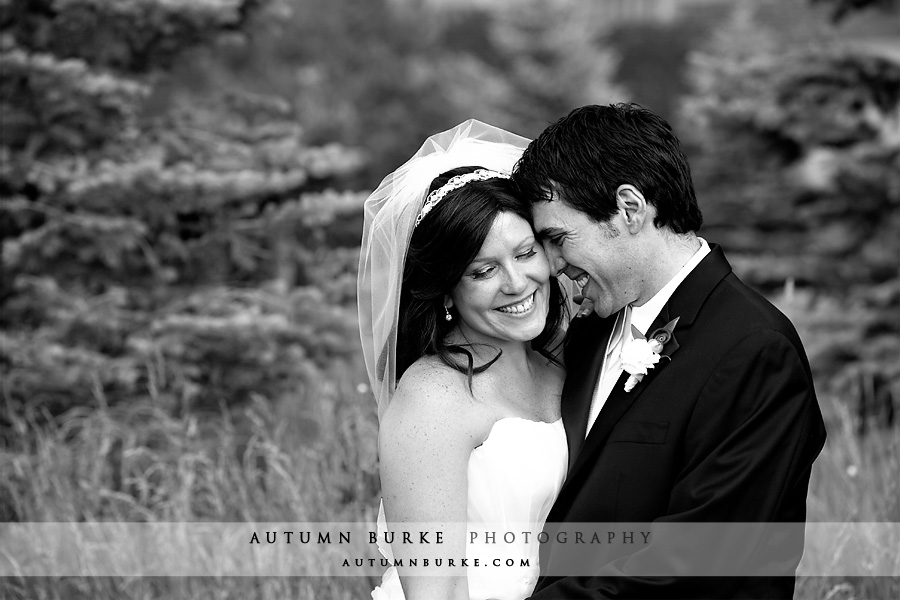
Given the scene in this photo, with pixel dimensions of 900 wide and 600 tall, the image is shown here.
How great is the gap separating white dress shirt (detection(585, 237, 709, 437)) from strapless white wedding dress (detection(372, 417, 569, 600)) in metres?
0.19

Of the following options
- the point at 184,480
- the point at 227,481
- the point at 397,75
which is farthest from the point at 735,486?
the point at 397,75

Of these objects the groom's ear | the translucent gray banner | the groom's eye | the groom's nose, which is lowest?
the translucent gray banner

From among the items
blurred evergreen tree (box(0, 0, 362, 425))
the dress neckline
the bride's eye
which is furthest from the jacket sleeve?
blurred evergreen tree (box(0, 0, 362, 425))

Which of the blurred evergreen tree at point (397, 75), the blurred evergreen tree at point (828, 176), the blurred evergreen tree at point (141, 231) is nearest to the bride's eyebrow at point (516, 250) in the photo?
the blurred evergreen tree at point (141, 231)

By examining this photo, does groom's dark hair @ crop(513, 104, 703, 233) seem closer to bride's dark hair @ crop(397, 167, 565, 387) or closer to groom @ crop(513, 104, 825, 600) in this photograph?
groom @ crop(513, 104, 825, 600)

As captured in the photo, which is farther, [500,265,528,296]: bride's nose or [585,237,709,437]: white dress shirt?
[500,265,528,296]: bride's nose

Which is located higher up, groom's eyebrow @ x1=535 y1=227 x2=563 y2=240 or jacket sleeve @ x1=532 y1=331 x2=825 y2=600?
groom's eyebrow @ x1=535 y1=227 x2=563 y2=240

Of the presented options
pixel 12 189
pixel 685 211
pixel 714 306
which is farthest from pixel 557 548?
pixel 12 189

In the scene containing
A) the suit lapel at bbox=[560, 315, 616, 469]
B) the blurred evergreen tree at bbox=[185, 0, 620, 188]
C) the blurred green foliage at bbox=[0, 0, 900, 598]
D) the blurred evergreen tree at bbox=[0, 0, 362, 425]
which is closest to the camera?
the suit lapel at bbox=[560, 315, 616, 469]

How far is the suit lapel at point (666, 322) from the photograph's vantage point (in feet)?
9.78

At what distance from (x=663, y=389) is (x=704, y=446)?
9.5 inches

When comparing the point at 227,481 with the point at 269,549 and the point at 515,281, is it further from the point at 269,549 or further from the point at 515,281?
the point at 515,281

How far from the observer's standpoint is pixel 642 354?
9.64 feet

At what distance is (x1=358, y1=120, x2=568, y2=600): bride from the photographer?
3.05 m
